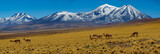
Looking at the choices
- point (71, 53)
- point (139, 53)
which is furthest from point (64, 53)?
point (139, 53)

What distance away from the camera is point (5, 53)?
18.6 metres

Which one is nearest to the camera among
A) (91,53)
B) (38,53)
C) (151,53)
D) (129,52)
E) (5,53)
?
(151,53)

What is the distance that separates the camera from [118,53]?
1390cm

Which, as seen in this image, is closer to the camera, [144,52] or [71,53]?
[144,52]

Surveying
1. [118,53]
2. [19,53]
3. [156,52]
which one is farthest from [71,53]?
[156,52]

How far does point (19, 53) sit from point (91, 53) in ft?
23.8

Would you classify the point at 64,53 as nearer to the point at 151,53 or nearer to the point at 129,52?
the point at 129,52

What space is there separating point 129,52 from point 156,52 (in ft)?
6.22

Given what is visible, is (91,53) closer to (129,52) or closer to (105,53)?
(105,53)

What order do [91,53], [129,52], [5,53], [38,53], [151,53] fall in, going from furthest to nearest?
1. [5,53]
2. [38,53]
3. [91,53]
4. [129,52]
5. [151,53]

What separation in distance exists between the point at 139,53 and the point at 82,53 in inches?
182

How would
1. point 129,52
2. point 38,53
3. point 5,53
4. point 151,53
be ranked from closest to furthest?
1. point 151,53
2. point 129,52
3. point 38,53
4. point 5,53

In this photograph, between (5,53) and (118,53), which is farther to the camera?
(5,53)

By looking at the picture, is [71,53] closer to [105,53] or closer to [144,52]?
[105,53]
